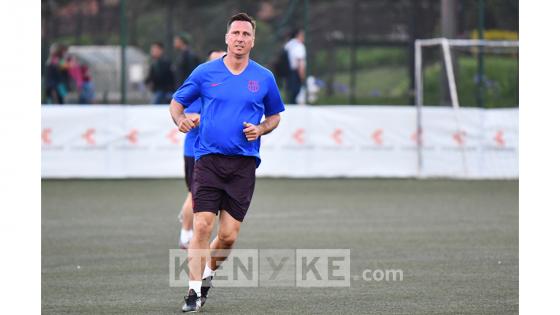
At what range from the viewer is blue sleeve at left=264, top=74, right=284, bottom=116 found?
916 centimetres

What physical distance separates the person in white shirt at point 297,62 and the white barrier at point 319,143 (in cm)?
125

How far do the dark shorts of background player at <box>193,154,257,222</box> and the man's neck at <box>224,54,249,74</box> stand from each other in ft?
2.00

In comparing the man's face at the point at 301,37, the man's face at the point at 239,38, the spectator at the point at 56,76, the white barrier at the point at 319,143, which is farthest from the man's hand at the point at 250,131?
the man's face at the point at 301,37

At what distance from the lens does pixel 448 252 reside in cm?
1252

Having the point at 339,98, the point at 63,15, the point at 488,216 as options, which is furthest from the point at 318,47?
the point at 488,216

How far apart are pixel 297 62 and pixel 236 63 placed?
1489 cm

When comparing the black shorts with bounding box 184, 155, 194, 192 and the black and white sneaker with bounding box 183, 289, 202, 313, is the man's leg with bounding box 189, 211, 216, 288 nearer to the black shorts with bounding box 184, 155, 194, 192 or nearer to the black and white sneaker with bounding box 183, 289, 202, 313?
the black and white sneaker with bounding box 183, 289, 202, 313

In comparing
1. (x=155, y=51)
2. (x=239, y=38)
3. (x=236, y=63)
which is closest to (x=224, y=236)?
(x=236, y=63)

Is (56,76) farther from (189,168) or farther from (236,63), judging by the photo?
(236,63)
